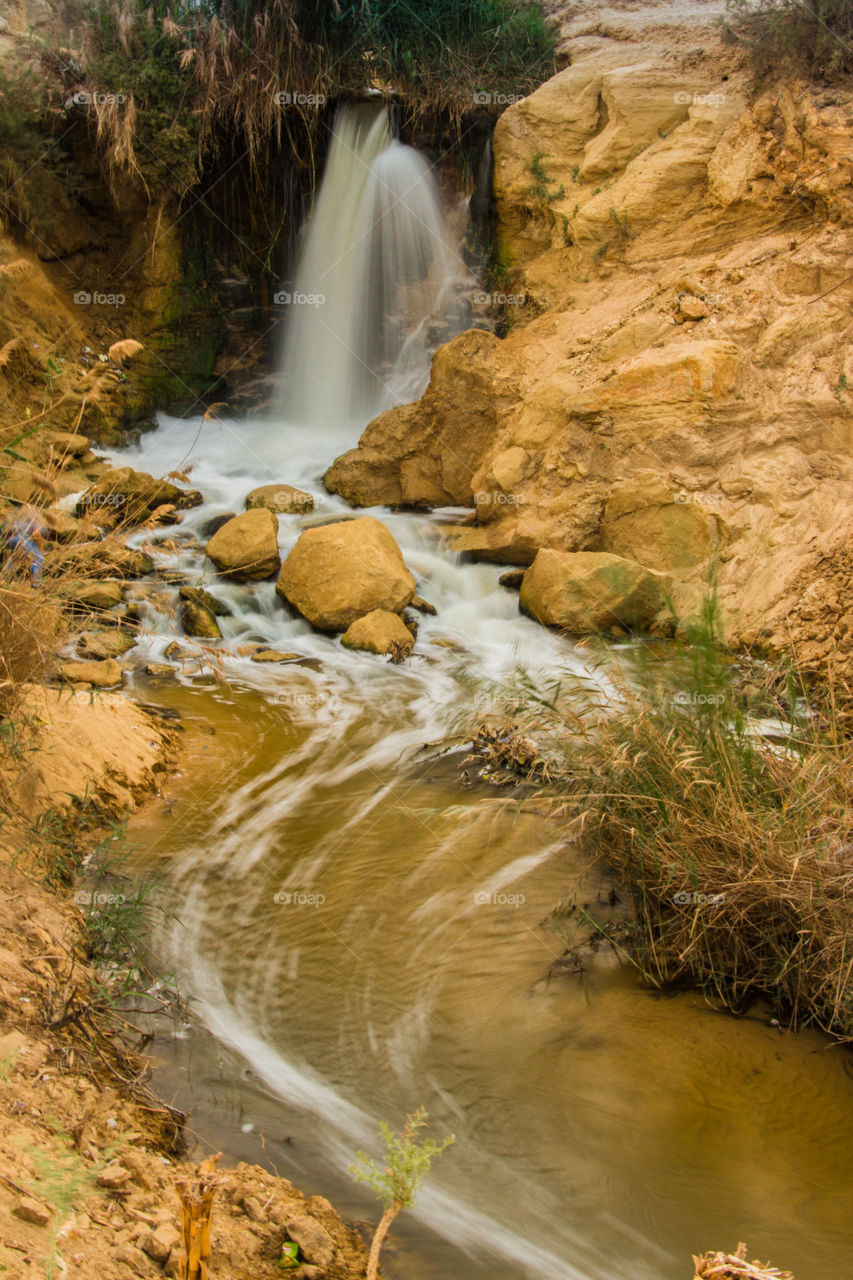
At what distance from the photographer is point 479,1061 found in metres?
2.82

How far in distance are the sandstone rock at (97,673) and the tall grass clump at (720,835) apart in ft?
10.6

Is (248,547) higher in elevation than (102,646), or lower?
higher

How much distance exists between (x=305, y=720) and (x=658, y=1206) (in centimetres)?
367

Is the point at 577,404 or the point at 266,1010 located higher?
the point at 577,404

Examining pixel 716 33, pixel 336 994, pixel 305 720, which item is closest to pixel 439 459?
pixel 305 720

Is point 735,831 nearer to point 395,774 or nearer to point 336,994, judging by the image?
point 336,994

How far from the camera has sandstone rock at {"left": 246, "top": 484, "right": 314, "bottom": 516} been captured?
27.2 feet

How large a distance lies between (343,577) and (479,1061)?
4.40 meters

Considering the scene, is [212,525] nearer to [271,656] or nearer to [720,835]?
[271,656]

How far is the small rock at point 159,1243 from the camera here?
1726mm

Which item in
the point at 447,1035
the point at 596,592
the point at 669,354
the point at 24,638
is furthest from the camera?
the point at 669,354

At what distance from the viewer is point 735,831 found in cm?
288

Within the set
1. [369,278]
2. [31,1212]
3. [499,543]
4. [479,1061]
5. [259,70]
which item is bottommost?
[479,1061]

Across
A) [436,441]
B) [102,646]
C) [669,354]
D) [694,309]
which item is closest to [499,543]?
[436,441]
